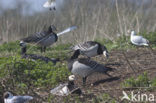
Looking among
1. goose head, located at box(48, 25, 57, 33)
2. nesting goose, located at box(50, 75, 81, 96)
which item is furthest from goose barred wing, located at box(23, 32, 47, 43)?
nesting goose, located at box(50, 75, 81, 96)

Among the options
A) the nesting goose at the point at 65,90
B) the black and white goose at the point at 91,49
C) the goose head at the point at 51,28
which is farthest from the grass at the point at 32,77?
the goose head at the point at 51,28

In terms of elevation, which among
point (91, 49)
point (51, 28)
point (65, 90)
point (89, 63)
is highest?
point (51, 28)

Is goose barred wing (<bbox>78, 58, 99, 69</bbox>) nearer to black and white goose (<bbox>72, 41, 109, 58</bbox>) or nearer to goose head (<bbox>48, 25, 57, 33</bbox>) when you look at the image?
black and white goose (<bbox>72, 41, 109, 58</bbox>)

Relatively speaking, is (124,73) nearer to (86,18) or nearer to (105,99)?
(105,99)

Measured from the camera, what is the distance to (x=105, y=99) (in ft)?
20.6

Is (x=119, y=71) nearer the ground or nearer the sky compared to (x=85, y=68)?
nearer the ground

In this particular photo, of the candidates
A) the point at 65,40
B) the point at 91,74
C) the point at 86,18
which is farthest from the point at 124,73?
the point at 65,40

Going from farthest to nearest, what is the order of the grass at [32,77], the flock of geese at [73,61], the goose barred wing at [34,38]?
the goose barred wing at [34,38], the grass at [32,77], the flock of geese at [73,61]

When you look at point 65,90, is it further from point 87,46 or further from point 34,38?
point 34,38

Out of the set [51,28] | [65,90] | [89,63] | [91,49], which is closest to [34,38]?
[51,28]

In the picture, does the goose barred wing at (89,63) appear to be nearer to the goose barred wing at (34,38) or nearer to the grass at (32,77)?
the grass at (32,77)

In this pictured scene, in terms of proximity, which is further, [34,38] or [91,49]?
[34,38]

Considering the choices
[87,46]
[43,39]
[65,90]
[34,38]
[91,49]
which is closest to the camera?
[65,90]

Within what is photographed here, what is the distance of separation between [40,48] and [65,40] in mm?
1625
